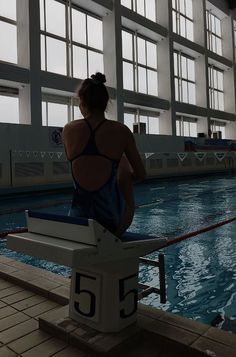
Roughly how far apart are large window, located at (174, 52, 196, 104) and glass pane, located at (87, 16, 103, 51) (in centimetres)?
461

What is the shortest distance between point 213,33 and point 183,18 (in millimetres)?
3047

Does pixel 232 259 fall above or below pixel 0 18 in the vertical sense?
below

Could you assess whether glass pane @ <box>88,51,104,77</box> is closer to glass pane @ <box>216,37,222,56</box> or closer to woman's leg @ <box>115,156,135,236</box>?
glass pane @ <box>216,37,222,56</box>

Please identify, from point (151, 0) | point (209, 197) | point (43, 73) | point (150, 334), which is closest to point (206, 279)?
point (150, 334)

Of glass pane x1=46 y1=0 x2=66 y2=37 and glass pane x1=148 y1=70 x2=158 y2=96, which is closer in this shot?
glass pane x1=46 y1=0 x2=66 y2=37

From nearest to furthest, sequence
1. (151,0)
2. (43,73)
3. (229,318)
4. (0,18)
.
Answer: (229,318)
(0,18)
(43,73)
(151,0)

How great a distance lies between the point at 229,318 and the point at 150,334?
2.28 feet

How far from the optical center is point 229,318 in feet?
6.39

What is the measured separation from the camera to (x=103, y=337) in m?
1.42

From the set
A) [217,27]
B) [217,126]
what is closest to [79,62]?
[217,126]

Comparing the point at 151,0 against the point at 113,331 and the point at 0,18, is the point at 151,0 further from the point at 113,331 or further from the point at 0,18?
the point at 113,331

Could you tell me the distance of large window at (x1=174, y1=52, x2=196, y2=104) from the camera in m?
15.7

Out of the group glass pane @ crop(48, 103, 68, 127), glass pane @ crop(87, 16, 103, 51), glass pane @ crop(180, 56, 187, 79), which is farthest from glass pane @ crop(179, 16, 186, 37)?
glass pane @ crop(48, 103, 68, 127)

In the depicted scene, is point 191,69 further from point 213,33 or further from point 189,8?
point 213,33
